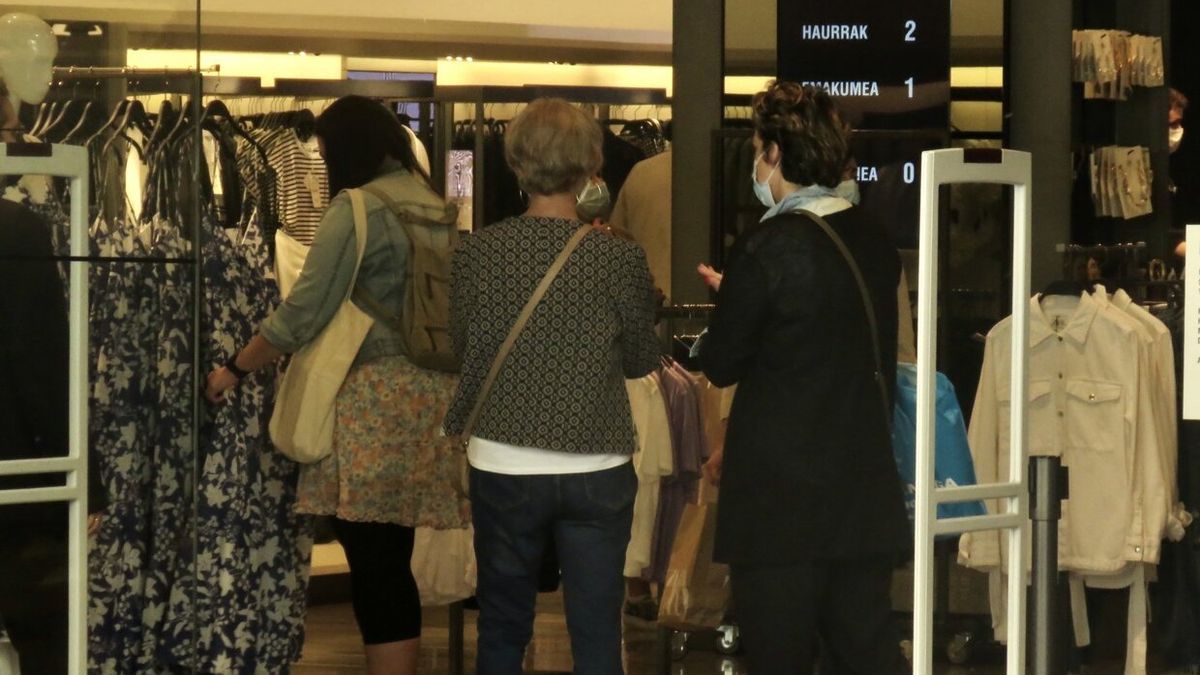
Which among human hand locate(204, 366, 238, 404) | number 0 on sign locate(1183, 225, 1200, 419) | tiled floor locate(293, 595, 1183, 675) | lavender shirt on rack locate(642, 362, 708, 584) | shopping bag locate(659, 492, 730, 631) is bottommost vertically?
tiled floor locate(293, 595, 1183, 675)

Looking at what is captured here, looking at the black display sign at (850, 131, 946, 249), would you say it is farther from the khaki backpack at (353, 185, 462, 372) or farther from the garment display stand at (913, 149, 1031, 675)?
the garment display stand at (913, 149, 1031, 675)

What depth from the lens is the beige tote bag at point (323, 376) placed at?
13.8ft

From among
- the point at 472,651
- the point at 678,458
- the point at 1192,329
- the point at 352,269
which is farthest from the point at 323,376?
the point at 472,651

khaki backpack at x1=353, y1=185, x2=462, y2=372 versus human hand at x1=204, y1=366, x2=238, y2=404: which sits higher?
khaki backpack at x1=353, y1=185, x2=462, y2=372

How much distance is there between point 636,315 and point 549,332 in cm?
21

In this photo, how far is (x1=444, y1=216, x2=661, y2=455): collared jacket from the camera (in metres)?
3.66

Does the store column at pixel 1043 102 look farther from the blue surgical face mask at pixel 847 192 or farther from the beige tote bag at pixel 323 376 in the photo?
the beige tote bag at pixel 323 376

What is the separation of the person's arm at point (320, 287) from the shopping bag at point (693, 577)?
154 cm

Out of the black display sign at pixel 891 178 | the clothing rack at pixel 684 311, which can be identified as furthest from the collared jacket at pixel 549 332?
the black display sign at pixel 891 178

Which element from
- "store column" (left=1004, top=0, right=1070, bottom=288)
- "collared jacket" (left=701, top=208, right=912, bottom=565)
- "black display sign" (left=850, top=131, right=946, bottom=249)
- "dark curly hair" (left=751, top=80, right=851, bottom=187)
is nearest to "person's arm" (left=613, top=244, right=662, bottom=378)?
"collared jacket" (left=701, top=208, right=912, bottom=565)

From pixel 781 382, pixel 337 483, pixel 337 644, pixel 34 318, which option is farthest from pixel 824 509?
pixel 337 644

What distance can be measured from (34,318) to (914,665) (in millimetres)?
1760

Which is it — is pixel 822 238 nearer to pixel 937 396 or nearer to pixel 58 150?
pixel 937 396

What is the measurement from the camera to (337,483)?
4270 millimetres
